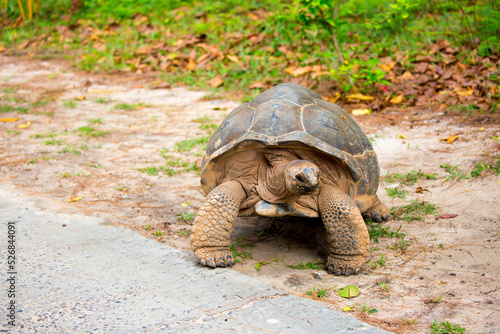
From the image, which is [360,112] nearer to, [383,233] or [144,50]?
[383,233]

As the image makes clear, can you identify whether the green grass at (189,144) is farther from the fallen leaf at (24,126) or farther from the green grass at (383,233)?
the green grass at (383,233)

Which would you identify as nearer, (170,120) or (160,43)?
(170,120)

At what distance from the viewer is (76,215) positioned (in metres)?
3.16

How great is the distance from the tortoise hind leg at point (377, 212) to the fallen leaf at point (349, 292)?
0.98 metres

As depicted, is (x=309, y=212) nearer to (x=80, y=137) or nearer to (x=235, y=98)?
(x=80, y=137)

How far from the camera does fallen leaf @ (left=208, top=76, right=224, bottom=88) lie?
672 centimetres

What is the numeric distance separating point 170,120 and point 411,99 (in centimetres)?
289

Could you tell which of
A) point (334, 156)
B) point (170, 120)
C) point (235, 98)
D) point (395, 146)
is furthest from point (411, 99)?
point (334, 156)

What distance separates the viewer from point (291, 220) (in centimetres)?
332

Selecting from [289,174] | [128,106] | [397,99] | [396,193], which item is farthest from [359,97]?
[289,174]

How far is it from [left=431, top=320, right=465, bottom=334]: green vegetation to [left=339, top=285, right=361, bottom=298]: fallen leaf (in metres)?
0.41

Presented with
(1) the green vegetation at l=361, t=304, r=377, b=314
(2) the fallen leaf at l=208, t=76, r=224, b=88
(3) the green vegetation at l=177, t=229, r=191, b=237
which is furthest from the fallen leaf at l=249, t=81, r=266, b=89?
(1) the green vegetation at l=361, t=304, r=377, b=314

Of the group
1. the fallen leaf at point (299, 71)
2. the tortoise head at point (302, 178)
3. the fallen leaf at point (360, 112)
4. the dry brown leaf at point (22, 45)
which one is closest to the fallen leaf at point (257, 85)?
the fallen leaf at point (299, 71)

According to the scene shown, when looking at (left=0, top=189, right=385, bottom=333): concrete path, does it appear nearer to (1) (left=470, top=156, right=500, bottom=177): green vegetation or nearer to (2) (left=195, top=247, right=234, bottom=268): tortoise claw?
(2) (left=195, top=247, right=234, bottom=268): tortoise claw
